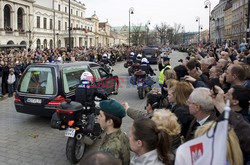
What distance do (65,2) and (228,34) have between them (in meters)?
50.1

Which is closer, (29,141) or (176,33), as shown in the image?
(29,141)

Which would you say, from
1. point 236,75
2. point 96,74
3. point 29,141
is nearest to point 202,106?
point 236,75

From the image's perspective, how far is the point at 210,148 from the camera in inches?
53.7

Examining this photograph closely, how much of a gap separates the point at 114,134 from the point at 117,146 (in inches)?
8.2

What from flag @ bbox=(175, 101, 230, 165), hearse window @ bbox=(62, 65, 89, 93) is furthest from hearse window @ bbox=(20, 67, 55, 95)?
flag @ bbox=(175, 101, 230, 165)

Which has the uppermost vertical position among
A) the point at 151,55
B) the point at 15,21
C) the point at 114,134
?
the point at 15,21

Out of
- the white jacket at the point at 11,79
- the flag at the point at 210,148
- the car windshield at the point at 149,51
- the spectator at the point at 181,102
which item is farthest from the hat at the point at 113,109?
the car windshield at the point at 149,51

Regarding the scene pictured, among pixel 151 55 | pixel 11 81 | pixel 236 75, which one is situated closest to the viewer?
pixel 236 75

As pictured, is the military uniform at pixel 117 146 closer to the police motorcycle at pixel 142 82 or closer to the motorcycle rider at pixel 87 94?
the motorcycle rider at pixel 87 94

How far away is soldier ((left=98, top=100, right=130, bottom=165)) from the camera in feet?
9.05

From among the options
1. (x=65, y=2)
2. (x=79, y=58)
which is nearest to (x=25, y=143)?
(x=79, y=58)

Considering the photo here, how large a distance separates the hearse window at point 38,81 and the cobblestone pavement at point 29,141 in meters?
0.98

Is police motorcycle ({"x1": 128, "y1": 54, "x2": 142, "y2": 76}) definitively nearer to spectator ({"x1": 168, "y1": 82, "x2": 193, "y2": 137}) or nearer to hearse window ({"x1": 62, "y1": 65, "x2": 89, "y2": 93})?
hearse window ({"x1": 62, "y1": 65, "x2": 89, "y2": 93})

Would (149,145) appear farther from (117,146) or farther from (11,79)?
(11,79)
